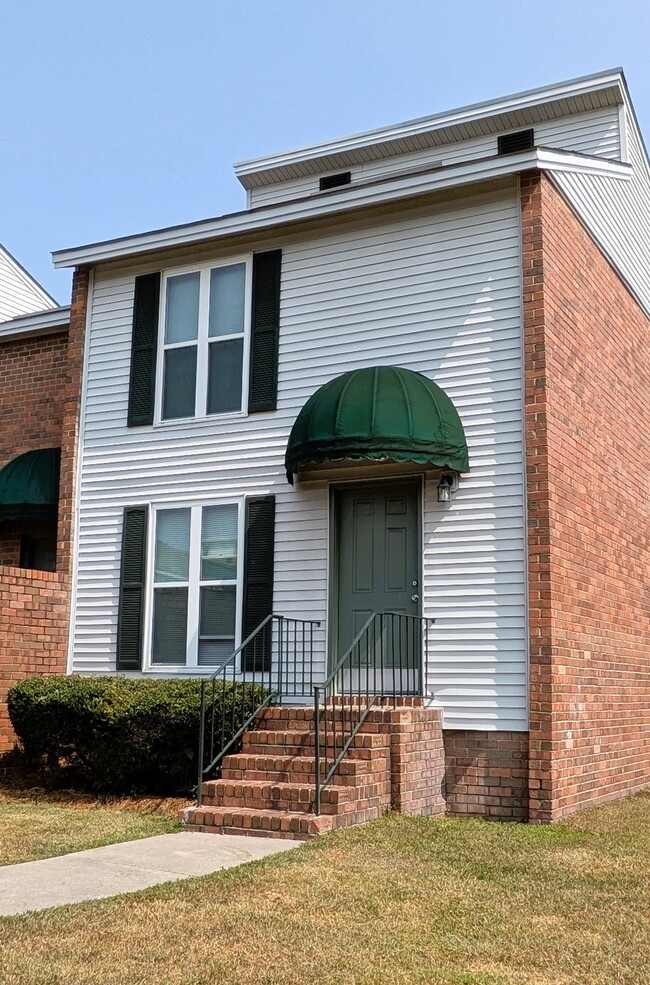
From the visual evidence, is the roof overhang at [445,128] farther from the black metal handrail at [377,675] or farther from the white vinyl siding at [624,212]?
the black metal handrail at [377,675]

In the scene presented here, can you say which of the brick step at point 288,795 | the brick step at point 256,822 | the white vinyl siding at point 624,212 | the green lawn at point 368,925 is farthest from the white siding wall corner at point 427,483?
the green lawn at point 368,925

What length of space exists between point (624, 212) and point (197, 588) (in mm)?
7204

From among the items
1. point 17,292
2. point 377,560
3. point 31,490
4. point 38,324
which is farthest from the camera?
point 17,292

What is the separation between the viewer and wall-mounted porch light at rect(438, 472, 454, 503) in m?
10.3

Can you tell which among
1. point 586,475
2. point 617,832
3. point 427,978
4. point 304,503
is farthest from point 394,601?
point 427,978

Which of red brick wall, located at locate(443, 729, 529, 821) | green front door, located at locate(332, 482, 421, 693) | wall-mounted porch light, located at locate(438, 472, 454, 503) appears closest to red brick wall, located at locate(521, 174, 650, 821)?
red brick wall, located at locate(443, 729, 529, 821)

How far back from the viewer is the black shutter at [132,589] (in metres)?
11.8

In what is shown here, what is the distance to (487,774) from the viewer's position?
9688 mm

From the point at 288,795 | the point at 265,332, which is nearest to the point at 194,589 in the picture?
the point at 265,332

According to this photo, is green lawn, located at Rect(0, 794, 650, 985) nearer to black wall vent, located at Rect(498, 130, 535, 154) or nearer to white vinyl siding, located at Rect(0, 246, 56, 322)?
black wall vent, located at Rect(498, 130, 535, 154)

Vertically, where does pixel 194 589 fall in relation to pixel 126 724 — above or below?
above

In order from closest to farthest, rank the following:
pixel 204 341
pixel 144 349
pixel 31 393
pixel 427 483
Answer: pixel 427 483 → pixel 204 341 → pixel 144 349 → pixel 31 393

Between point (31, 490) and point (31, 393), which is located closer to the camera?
point (31, 490)

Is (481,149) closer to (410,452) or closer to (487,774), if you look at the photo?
(410,452)
